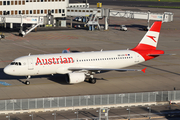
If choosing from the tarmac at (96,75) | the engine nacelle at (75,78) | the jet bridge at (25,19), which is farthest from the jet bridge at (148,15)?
the engine nacelle at (75,78)

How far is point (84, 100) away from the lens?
38.2 meters

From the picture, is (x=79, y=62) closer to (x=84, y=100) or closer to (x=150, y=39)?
(x=84, y=100)

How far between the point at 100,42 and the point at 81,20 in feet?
167

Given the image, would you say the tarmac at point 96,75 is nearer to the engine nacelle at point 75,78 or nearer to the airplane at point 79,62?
the engine nacelle at point 75,78

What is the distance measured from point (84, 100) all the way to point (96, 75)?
17.3m

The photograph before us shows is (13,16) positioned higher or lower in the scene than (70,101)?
higher

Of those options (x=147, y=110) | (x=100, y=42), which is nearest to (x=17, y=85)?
(x=147, y=110)

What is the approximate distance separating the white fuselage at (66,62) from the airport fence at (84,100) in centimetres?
1145

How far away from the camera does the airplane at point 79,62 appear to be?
4738cm

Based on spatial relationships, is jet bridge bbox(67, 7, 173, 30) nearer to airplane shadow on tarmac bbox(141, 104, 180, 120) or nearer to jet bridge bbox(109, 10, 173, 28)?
jet bridge bbox(109, 10, 173, 28)

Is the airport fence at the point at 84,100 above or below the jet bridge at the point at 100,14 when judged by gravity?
below

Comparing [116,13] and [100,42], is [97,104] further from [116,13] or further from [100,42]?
[116,13]

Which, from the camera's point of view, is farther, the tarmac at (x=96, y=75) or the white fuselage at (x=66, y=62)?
the white fuselage at (x=66, y=62)

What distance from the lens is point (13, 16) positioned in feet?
336
